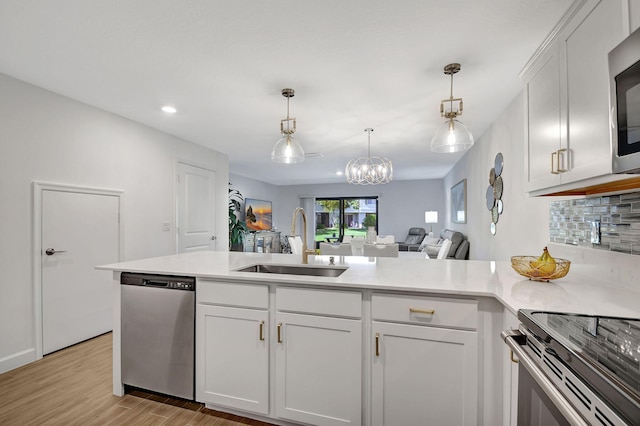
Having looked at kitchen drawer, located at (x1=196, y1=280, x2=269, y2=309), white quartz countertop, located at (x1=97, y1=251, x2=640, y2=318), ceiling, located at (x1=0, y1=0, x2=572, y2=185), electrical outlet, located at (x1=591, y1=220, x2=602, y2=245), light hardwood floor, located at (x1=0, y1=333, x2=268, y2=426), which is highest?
ceiling, located at (x1=0, y1=0, x2=572, y2=185)

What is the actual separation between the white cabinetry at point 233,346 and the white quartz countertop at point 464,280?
0.11 meters

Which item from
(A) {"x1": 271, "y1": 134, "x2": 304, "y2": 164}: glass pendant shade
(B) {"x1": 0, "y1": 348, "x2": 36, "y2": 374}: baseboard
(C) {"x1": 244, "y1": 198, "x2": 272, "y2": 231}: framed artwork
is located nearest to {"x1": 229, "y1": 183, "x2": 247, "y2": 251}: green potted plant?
(C) {"x1": 244, "y1": 198, "x2": 272, "y2": 231}: framed artwork

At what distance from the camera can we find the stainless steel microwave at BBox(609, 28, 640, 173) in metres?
0.86

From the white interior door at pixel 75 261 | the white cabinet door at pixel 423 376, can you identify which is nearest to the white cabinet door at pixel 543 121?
the white cabinet door at pixel 423 376

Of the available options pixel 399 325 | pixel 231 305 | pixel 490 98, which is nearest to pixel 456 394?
pixel 399 325

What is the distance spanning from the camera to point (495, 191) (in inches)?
134

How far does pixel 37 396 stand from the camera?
2.03 metres

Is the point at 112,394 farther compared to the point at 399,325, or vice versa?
the point at 112,394

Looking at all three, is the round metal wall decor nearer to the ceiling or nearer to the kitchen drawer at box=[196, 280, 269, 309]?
the ceiling

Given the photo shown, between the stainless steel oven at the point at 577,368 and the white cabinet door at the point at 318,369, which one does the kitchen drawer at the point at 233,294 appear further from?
the stainless steel oven at the point at 577,368

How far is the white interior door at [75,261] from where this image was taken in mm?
2684

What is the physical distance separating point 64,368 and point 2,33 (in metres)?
2.48

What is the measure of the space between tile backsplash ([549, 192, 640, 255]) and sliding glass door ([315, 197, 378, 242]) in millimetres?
7317

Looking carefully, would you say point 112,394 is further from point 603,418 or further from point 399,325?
point 603,418
